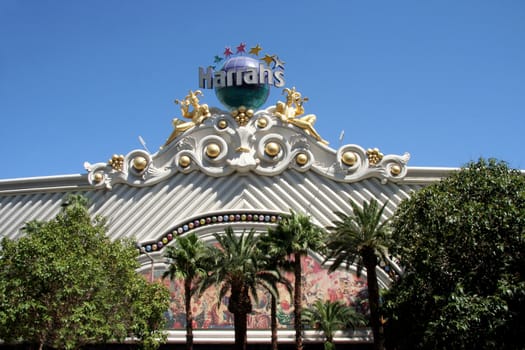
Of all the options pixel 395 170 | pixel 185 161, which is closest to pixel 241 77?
pixel 185 161

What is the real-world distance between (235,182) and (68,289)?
1620 cm

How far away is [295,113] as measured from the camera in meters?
46.4

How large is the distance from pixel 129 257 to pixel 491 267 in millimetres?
17044

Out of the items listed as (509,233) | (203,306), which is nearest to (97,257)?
(203,306)

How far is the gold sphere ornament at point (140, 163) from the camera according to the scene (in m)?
46.2

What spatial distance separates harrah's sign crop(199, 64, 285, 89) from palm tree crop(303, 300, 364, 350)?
49.8 feet

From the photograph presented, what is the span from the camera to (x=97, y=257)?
3428cm

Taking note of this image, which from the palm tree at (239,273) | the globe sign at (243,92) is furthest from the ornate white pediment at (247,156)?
the palm tree at (239,273)

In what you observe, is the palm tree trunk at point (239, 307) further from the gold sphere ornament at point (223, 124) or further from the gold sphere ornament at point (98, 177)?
the gold sphere ornament at point (98, 177)

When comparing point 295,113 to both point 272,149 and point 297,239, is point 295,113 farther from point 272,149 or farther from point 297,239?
point 297,239

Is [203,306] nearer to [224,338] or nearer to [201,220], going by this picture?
[224,338]

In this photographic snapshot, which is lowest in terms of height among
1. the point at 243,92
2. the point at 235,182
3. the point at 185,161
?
the point at 235,182

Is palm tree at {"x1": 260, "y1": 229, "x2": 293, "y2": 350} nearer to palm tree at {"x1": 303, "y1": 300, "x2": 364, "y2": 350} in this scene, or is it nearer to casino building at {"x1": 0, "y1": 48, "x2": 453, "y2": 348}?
palm tree at {"x1": 303, "y1": 300, "x2": 364, "y2": 350}

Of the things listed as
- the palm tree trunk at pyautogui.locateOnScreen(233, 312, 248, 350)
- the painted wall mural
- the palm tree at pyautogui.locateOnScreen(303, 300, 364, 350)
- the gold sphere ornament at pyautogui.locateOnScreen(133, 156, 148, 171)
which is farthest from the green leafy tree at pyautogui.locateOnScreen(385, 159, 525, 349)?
the gold sphere ornament at pyautogui.locateOnScreen(133, 156, 148, 171)
